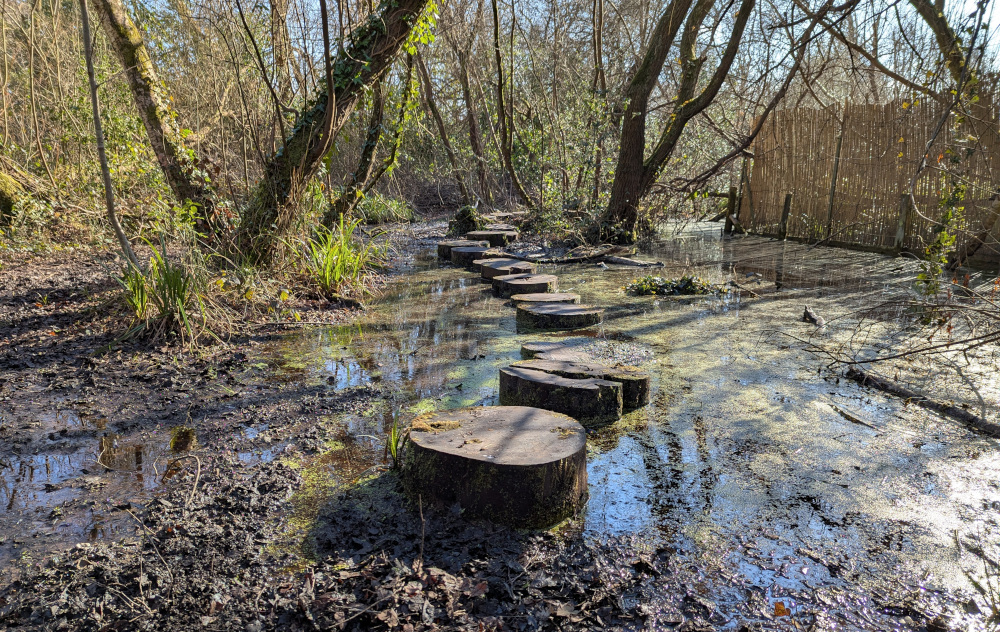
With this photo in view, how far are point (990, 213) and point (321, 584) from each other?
650 cm

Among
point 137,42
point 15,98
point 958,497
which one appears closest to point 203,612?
point 958,497

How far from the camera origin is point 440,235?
10023mm

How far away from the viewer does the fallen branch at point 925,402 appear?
270 cm

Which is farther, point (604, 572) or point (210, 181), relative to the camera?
point (210, 181)

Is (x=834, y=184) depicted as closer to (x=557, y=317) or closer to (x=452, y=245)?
(x=452, y=245)

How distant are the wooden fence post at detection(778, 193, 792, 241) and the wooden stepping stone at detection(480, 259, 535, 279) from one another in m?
4.46

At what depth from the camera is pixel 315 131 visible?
482cm

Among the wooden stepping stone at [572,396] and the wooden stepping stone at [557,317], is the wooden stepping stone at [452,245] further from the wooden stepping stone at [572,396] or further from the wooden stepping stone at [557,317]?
the wooden stepping stone at [572,396]

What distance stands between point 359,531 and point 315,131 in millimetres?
3670

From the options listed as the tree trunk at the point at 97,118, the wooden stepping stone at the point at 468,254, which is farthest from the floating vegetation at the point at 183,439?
the wooden stepping stone at the point at 468,254

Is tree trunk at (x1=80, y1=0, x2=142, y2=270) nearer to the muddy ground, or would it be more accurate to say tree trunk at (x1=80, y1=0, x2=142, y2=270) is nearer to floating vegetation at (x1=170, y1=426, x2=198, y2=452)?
the muddy ground

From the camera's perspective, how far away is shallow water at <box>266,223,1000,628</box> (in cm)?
194

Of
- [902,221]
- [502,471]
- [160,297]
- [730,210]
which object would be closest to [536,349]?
[502,471]

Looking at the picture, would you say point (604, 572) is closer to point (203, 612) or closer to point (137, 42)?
point (203, 612)
